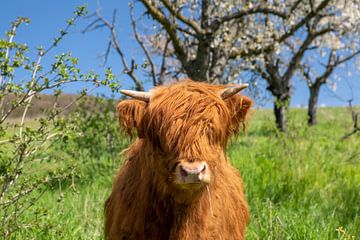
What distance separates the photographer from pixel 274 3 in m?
16.6

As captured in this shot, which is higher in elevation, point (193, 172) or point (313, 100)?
point (313, 100)

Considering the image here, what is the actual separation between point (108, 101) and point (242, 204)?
8872 mm

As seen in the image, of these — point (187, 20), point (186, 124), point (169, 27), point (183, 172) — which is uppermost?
point (187, 20)

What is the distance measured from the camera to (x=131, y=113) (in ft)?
14.3

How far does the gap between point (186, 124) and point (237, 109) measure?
2.20ft

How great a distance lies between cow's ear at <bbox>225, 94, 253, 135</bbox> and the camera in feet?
14.6

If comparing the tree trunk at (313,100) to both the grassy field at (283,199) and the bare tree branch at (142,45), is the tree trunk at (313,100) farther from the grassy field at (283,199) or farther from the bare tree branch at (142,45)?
the bare tree branch at (142,45)

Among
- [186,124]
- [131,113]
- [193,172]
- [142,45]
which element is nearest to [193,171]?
[193,172]

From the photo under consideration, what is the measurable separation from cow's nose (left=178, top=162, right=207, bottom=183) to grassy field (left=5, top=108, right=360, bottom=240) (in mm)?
1530

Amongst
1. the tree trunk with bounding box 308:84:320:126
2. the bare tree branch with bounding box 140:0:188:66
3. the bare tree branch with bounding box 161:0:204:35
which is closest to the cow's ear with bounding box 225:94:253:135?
the bare tree branch with bounding box 140:0:188:66

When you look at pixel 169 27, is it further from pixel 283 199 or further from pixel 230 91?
pixel 230 91

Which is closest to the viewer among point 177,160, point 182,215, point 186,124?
point 177,160

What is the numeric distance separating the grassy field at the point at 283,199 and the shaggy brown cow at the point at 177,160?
77 centimetres

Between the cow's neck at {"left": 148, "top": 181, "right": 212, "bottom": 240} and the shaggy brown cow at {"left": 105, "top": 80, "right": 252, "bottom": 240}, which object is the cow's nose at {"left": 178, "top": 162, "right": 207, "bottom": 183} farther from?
the cow's neck at {"left": 148, "top": 181, "right": 212, "bottom": 240}
